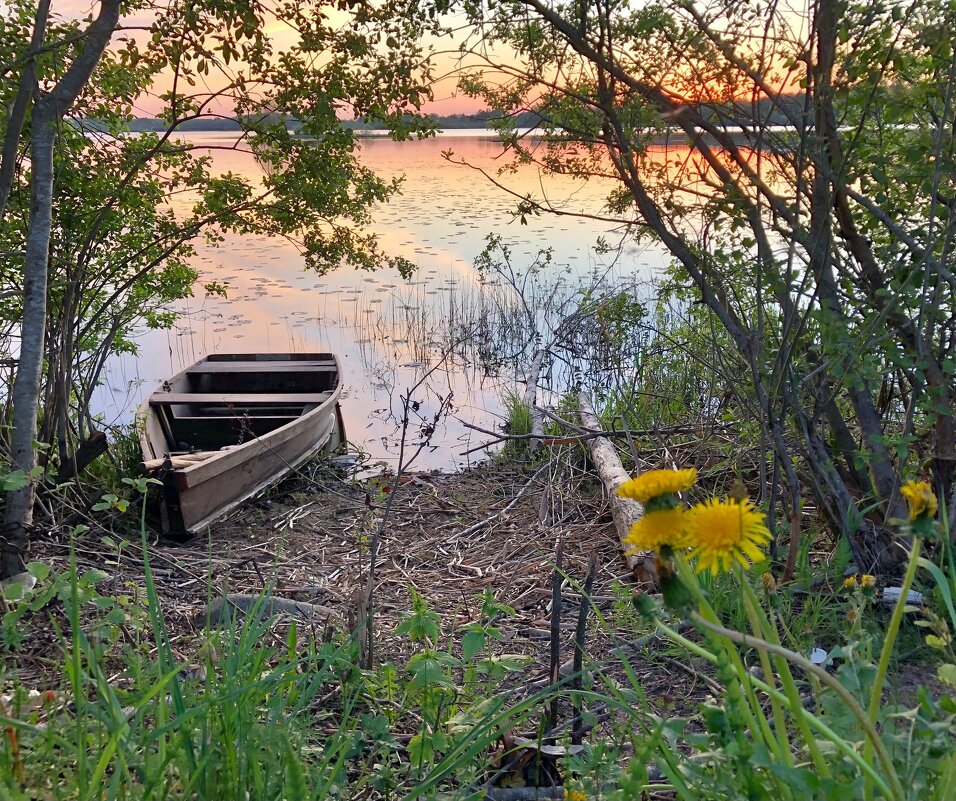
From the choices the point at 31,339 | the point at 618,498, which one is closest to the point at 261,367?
the point at 31,339

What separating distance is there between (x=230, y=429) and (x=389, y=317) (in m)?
6.52

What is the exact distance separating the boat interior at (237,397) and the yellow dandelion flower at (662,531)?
17.9 feet

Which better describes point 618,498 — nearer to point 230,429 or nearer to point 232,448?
point 232,448

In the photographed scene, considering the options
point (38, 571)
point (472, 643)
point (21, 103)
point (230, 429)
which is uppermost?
point (21, 103)

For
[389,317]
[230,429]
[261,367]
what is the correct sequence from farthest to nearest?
[389,317]
[261,367]
[230,429]

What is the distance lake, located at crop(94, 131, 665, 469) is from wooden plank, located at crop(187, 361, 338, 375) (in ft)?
3.22

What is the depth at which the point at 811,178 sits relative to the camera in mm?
3516

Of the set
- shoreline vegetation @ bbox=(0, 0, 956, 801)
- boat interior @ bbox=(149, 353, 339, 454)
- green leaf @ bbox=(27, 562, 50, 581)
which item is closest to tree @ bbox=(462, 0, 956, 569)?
shoreline vegetation @ bbox=(0, 0, 956, 801)

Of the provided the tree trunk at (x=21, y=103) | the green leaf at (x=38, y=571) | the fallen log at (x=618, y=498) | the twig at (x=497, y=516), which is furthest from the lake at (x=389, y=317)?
the green leaf at (x=38, y=571)

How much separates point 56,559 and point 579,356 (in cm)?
719

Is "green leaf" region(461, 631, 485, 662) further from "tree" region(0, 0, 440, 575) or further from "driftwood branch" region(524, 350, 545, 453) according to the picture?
"driftwood branch" region(524, 350, 545, 453)

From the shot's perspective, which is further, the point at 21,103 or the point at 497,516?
the point at 497,516

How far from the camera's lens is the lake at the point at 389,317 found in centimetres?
978

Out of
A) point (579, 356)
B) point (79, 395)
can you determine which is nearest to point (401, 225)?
point (579, 356)
